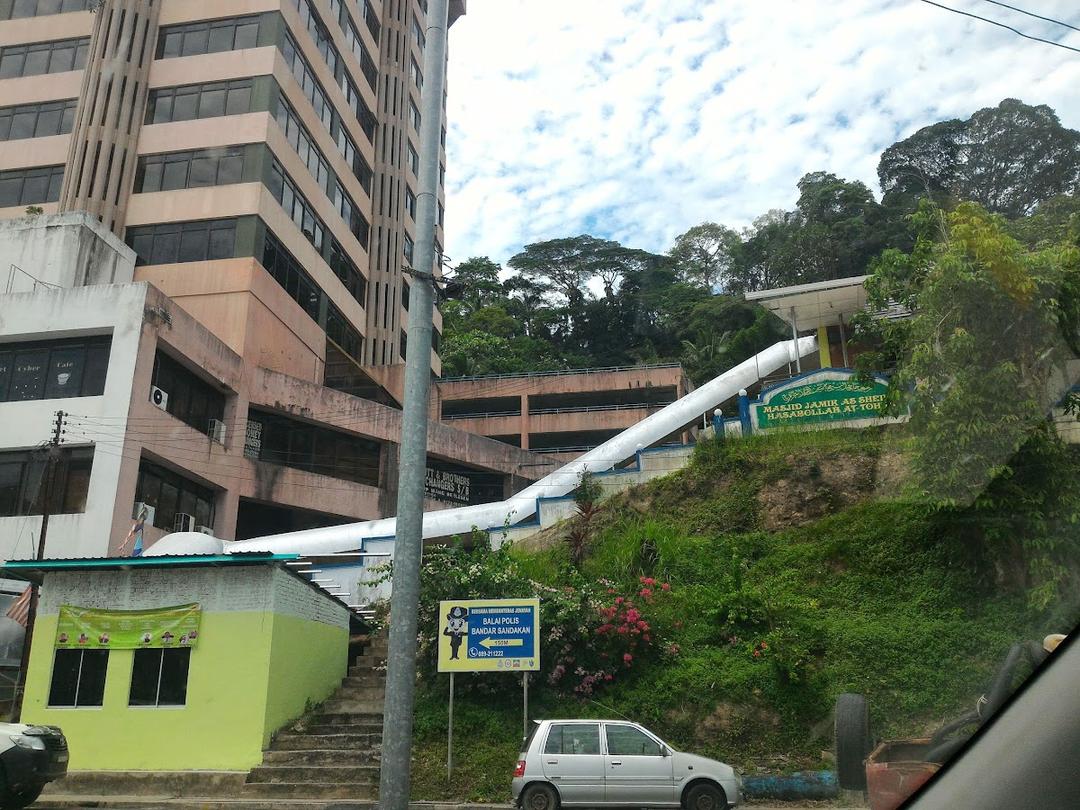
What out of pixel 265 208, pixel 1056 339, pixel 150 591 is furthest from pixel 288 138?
pixel 1056 339

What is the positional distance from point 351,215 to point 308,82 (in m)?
7.17

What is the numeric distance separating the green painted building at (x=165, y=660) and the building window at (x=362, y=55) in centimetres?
3720

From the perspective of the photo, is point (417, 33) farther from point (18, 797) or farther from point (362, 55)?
point (18, 797)

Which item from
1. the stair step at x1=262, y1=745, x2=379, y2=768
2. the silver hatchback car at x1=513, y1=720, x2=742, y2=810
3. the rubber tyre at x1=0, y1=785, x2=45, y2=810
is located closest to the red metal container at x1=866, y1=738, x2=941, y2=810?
the silver hatchback car at x1=513, y1=720, x2=742, y2=810

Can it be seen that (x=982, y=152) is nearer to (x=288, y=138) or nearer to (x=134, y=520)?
(x=134, y=520)

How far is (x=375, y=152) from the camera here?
48.9m

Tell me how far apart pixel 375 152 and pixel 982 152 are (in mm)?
45754

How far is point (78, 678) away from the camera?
47.5 ft

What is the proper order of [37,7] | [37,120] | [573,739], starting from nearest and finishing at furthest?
1. [573,739]
2. [37,120]
3. [37,7]

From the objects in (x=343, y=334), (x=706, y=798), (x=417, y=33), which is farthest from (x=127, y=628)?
(x=417, y=33)

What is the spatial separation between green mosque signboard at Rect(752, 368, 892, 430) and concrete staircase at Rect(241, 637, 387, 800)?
1215 centimetres

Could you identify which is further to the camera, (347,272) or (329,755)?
(347,272)

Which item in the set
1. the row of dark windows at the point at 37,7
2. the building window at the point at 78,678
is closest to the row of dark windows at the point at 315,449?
the building window at the point at 78,678

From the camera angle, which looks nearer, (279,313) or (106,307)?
(106,307)
